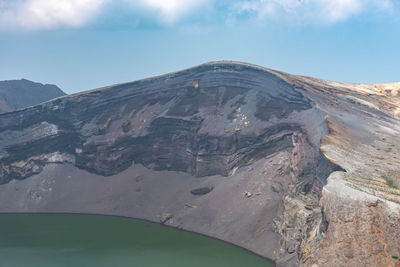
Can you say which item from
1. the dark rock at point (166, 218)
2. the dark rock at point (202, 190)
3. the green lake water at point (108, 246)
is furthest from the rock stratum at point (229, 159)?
the green lake water at point (108, 246)

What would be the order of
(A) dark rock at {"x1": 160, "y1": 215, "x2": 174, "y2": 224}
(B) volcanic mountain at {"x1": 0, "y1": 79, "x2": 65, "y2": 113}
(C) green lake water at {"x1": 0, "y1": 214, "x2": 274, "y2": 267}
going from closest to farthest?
(C) green lake water at {"x1": 0, "y1": 214, "x2": 274, "y2": 267} → (A) dark rock at {"x1": 160, "y1": 215, "x2": 174, "y2": 224} → (B) volcanic mountain at {"x1": 0, "y1": 79, "x2": 65, "y2": 113}

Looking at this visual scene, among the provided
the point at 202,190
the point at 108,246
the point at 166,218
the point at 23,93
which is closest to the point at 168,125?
the point at 202,190

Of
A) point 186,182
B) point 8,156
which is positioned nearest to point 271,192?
Result: point 186,182

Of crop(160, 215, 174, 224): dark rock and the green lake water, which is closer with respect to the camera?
the green lake water

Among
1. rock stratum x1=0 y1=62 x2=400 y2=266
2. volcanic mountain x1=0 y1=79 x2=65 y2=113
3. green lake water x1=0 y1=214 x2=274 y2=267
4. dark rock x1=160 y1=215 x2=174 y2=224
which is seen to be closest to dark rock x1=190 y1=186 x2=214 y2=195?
rock stratum x1=0 y1=62 x2=400 y2=266

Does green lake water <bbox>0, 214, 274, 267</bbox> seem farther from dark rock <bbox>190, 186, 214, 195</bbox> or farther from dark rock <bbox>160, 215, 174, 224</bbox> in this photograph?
dark rock <bbox>190, 186, 214, 195</bbox>

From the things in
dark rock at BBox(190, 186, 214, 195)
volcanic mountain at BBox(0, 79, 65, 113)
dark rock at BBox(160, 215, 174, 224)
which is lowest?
dark rock at BBox(160, 215, 174, 224)

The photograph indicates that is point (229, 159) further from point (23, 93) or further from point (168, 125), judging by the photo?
point (23, 93)
